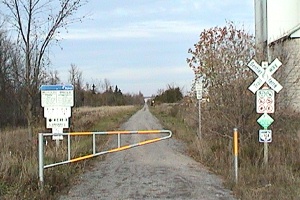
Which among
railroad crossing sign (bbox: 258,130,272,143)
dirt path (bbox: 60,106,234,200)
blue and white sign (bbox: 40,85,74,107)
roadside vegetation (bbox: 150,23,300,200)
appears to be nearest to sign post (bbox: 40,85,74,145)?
blue and white sign (bbox: 40,85,74,107)

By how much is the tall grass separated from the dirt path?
389 mm

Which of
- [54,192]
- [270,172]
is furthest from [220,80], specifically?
[54,192]

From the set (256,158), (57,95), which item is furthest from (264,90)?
(57,95)

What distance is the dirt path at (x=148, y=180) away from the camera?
28.4 ft

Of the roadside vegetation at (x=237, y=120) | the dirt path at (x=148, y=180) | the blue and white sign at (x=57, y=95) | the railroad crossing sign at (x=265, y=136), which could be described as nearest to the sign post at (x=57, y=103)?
the blue and white sign at (x=57, y=95)

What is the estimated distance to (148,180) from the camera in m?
10.2

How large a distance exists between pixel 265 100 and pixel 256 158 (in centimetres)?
201

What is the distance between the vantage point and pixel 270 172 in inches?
394

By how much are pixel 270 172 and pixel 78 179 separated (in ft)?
13.6

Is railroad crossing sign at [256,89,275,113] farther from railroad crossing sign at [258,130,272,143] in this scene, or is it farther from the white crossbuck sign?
railroad crossing sign at [258,130,272,143]

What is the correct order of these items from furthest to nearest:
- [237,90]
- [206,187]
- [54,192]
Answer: [237,90], [206,187], [54,192]

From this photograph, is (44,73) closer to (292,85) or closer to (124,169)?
(124,169)

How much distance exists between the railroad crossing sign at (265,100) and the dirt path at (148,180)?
1.84 metres

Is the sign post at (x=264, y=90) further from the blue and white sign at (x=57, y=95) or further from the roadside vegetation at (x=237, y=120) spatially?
the blue and white sign at (x=57, y=95)
